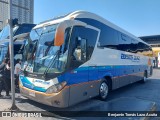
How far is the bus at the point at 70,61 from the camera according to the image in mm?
6344

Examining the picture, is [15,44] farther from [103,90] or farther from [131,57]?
[131,57]

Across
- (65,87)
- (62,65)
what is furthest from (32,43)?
(65,87)

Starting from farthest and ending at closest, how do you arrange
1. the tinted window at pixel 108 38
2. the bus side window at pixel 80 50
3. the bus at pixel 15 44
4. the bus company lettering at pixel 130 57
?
the bus at pixel 15 44
the bus company lettering at pixel 130 57
the tinted window at pixel 108 38
the bus side window at pixel 80 50

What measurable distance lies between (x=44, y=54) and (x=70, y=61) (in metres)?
1.02

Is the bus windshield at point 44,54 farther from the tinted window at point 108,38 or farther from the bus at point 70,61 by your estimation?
the tinted window at point 108,38

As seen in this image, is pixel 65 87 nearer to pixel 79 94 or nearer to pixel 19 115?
pixel 79 94

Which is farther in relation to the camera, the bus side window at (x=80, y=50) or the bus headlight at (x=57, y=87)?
the bus side window at (x=80, y=50)

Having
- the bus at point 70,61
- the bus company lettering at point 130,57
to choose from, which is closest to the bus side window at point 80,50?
the bus at point 70,61

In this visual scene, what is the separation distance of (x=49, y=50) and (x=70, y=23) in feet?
3.75

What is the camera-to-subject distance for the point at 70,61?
651 cm

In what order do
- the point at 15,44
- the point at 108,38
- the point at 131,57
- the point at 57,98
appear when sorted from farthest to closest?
1. the point at 131,57
2. the point at 15,44
3. the point at 108,38
4. the point at 57,98

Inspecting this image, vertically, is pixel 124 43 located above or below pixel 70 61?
above

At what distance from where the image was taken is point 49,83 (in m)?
6.41

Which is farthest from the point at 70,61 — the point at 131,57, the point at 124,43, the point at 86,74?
the point at 131,57
